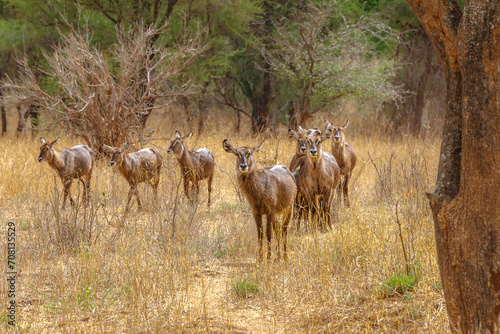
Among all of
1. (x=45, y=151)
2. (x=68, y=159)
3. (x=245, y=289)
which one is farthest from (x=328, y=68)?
(x=245, y=289)

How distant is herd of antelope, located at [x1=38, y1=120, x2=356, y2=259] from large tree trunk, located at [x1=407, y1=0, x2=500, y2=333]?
8.50 ft

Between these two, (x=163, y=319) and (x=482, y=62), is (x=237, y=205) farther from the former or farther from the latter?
(x=482, y=62)

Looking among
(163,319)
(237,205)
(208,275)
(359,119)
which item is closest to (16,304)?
(163,319)

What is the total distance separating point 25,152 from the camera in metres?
12.5

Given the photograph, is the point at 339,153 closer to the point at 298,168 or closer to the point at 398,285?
the point at 298,168

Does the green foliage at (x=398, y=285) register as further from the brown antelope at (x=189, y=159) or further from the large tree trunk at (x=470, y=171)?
the brown antelope at (x=189, y=159)

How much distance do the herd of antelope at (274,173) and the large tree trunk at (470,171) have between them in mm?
2590

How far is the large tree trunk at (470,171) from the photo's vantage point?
10.2 feet

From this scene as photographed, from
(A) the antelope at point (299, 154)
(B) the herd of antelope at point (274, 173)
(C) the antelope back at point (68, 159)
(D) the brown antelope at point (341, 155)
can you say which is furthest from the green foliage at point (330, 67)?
(C) the antelope back at point (68, 159)

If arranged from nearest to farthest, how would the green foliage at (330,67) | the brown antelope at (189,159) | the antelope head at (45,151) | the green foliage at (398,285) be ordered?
the green foliage at (398,285)
the antelope head at (45,151)
the brown antelope at (189,159)
the green foliage at (330,67)

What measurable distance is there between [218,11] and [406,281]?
1411 centimetres

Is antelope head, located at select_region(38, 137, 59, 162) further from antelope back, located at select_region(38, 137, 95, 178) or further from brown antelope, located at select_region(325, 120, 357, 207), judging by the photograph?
brown antelope, located at select_region(325, 120, 357, 207)

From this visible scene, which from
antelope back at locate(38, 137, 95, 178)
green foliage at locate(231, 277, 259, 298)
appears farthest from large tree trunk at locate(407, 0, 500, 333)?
antelope back at locate(38, 137, 95, 178)

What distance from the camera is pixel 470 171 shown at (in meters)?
3.17
